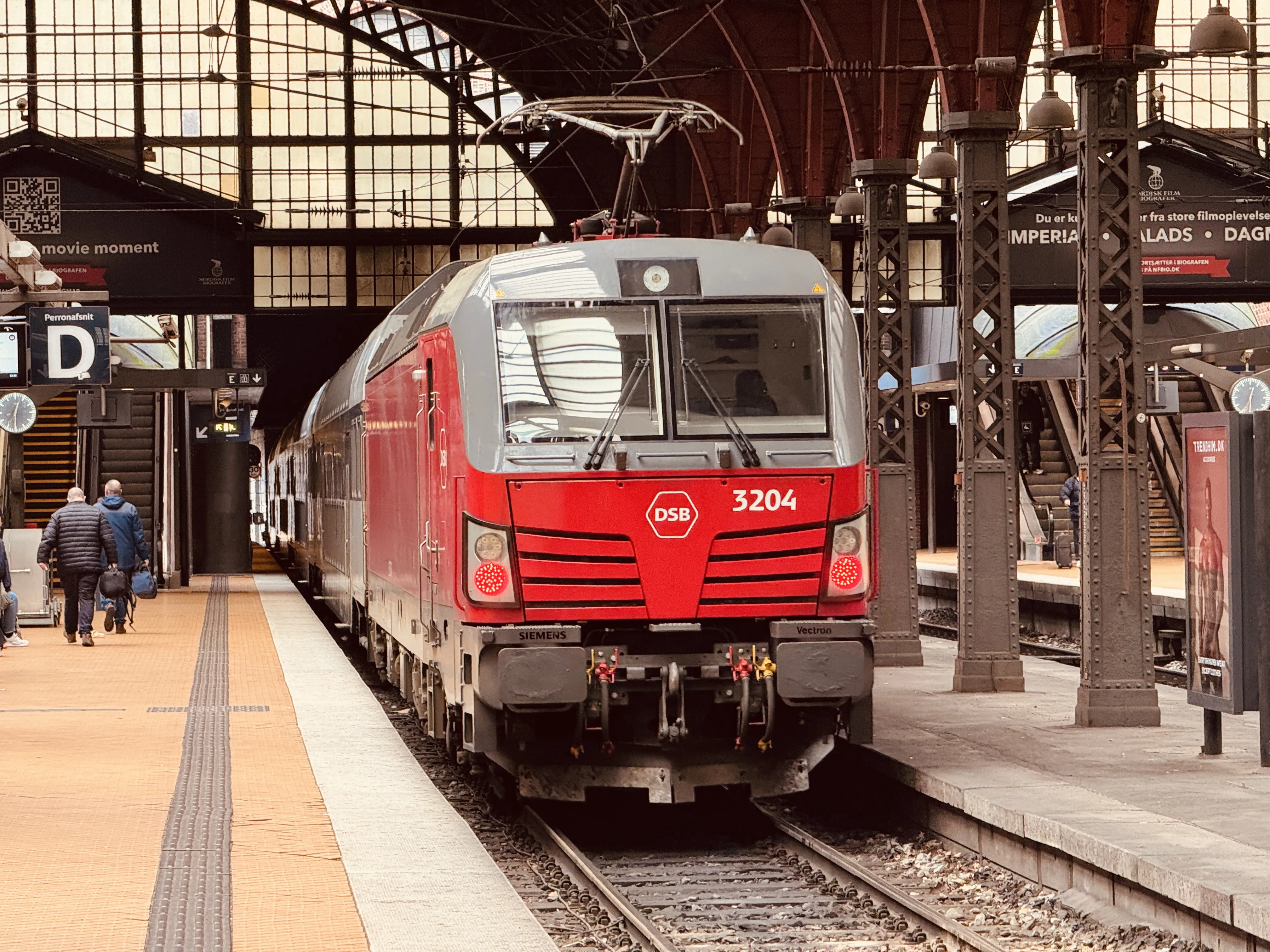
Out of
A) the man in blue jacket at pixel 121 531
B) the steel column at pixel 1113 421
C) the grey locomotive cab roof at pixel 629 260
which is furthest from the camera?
the man in blue jacket at pixel 121 531

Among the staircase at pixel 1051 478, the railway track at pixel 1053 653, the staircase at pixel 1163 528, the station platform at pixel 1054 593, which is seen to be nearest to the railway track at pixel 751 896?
the railway track at pixel 1053 653

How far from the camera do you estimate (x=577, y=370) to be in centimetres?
1070

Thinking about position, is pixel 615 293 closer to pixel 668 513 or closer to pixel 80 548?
pixel 668 513

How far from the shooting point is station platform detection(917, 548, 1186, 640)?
22.9 m

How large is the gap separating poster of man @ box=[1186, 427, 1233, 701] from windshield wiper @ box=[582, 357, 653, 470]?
130 inches

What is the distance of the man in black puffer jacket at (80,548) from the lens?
22.2 metres

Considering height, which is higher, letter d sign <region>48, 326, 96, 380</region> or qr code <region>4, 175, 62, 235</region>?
qr code <region>4, 175, 62, 235</region>

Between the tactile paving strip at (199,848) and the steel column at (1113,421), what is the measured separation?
5783 millimetres

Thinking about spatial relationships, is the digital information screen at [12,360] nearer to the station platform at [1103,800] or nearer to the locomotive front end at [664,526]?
the station platform at [1103,800]

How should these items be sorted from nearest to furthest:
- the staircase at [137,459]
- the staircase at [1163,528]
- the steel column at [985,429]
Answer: the steel column at [985,429] → the staircase at [1163,528] → the staircase at [137,459]

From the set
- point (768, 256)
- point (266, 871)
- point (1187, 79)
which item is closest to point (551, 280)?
point (768, 256)

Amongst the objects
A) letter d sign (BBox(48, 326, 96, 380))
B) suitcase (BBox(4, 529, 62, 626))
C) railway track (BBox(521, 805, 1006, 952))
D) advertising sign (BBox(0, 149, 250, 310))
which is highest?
advertising sign (BBox(0, 149, 250, 310))

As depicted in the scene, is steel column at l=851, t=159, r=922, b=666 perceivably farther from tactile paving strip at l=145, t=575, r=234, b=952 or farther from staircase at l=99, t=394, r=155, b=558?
staircase at l=99, t=394, r=155, b=558

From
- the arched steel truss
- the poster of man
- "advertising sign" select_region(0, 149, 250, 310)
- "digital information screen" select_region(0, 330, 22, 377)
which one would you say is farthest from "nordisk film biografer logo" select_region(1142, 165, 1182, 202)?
the poster of man
